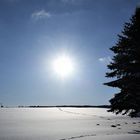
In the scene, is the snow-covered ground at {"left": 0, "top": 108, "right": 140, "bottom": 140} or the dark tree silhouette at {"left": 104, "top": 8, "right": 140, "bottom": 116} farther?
the dark tree silhouette at {"left": 104, "top": 8, "right": 140, "bottom": 116}

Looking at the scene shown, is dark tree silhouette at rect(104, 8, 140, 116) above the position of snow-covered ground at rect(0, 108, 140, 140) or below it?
above

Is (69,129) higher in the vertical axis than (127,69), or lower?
lower

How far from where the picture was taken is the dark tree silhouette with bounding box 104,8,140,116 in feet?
78.5

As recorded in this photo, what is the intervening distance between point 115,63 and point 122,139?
1726 centimetres

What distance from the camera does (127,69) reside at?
24.8m

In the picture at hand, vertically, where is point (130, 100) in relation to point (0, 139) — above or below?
above

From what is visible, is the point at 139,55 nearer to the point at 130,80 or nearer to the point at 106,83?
the point at 130,80

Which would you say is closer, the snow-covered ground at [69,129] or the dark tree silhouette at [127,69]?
the snow-covered ground at [69,129]

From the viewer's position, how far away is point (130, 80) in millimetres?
24188

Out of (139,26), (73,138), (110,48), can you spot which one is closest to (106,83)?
(110,48)

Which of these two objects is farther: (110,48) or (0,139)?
(110,48)

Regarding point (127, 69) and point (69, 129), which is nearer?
point (69, 129)

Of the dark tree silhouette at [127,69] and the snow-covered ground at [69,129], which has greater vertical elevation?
the dark tree silhouette at [127,69]

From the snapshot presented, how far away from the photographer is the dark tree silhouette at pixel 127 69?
23914 mm
